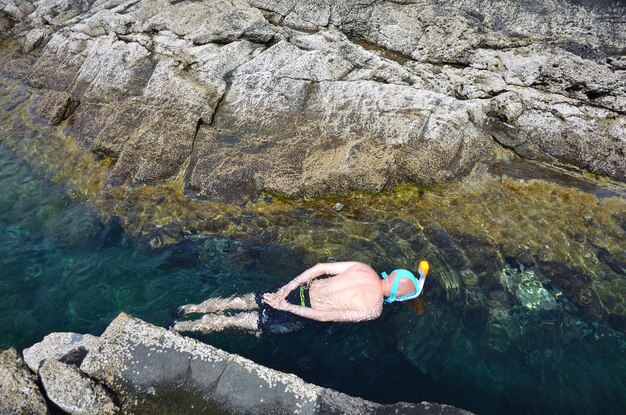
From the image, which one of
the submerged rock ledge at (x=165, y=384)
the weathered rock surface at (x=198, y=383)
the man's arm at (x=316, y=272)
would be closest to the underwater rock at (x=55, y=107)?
the submerged rock ledge at (x=165, y=384)

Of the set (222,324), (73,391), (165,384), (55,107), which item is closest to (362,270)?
(222,324)

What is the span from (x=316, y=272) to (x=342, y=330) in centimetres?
95

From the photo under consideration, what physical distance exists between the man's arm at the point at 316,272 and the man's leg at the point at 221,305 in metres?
0.54

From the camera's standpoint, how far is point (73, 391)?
4.58 meters

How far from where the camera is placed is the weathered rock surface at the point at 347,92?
8.48 meters

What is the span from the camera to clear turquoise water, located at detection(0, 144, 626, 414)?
599 centimetres

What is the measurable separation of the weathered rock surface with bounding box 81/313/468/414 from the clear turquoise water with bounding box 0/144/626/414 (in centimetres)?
128

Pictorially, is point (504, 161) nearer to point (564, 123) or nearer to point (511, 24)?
point (564, 123)

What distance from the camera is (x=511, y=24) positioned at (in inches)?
404

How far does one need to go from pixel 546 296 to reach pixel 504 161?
9.86ft

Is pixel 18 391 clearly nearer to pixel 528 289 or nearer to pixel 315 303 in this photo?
pixel 315 303

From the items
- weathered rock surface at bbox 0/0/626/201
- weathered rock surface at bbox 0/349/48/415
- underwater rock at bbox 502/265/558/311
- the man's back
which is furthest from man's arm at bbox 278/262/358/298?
weathered rock surface at bbox 0/349/48/415

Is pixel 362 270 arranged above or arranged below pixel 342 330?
above

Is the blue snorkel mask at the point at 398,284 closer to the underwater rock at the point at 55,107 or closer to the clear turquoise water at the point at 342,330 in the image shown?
the clear turquoise water at the point at 342,330
